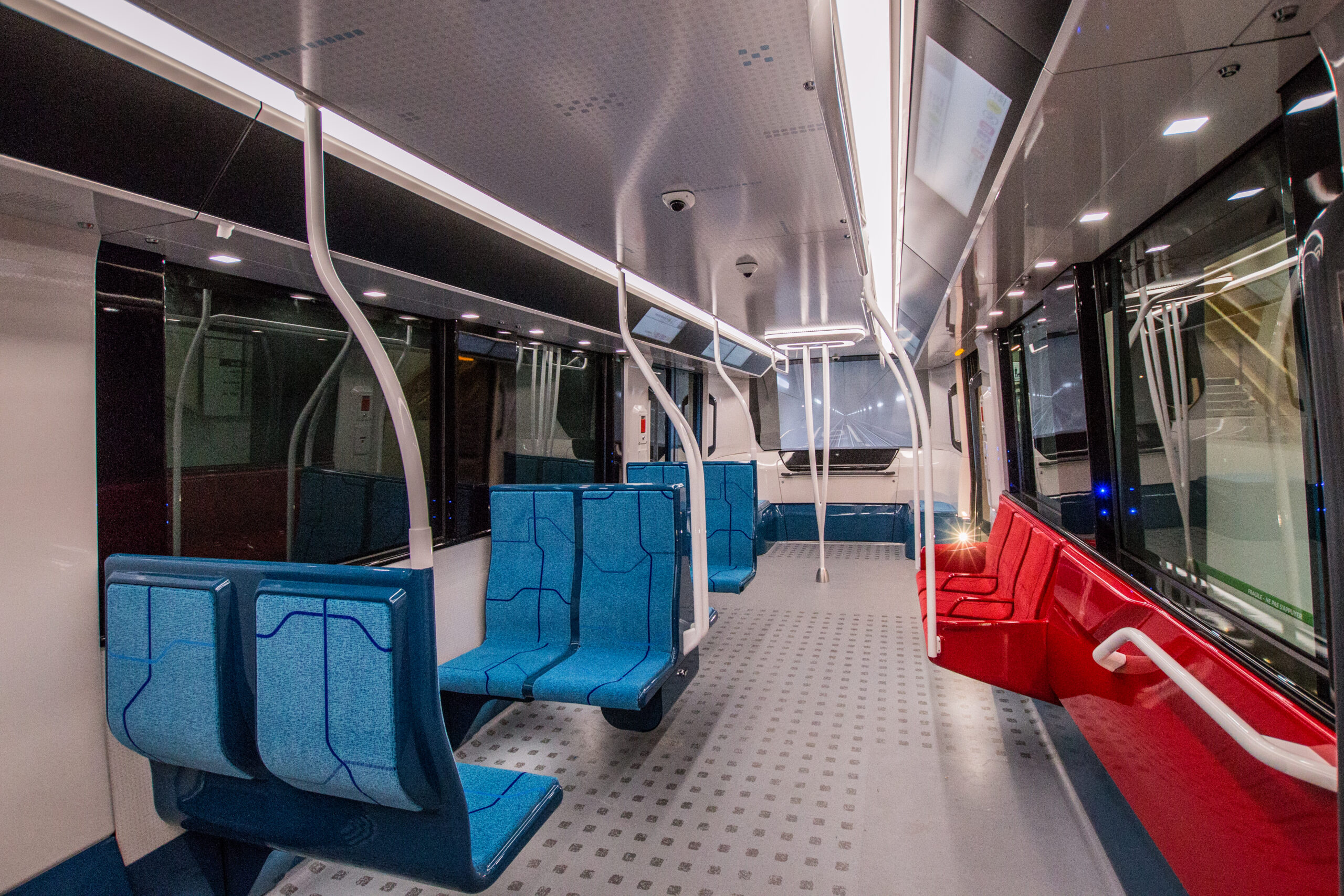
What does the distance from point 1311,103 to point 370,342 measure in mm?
2155

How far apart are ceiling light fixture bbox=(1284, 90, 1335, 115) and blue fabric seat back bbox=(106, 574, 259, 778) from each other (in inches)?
101

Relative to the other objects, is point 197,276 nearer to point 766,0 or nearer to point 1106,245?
point 766,0

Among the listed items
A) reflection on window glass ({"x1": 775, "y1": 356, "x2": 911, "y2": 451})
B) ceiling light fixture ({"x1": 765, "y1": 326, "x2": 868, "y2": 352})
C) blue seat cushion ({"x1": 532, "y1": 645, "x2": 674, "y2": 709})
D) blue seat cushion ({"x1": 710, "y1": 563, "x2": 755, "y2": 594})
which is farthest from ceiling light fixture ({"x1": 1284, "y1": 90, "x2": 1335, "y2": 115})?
reflection on window glass ({"x1": 775, "y1": 356, "x2": 911, "y2": 451})

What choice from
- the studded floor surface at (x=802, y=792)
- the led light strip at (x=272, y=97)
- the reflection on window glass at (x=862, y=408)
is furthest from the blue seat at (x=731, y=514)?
the reflection on window glass at (x=862, y=408)

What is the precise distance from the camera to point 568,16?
46.3 inches

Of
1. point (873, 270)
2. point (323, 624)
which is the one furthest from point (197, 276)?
point (873, 270)

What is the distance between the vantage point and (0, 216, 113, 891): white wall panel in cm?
178

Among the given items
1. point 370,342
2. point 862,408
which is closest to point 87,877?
point 370,342

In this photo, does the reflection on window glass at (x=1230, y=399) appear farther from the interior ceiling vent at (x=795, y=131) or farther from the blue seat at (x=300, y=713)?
the blue seat at (x=300, y=713)

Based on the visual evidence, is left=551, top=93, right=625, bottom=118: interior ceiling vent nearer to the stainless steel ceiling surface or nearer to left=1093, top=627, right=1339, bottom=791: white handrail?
the stainless steel ceiling surface

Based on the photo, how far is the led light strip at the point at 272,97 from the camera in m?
1.25

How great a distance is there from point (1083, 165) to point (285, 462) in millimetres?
3095

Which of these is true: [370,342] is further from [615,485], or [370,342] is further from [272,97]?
[615,485]

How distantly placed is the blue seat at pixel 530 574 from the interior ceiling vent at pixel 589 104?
186 centimetres
